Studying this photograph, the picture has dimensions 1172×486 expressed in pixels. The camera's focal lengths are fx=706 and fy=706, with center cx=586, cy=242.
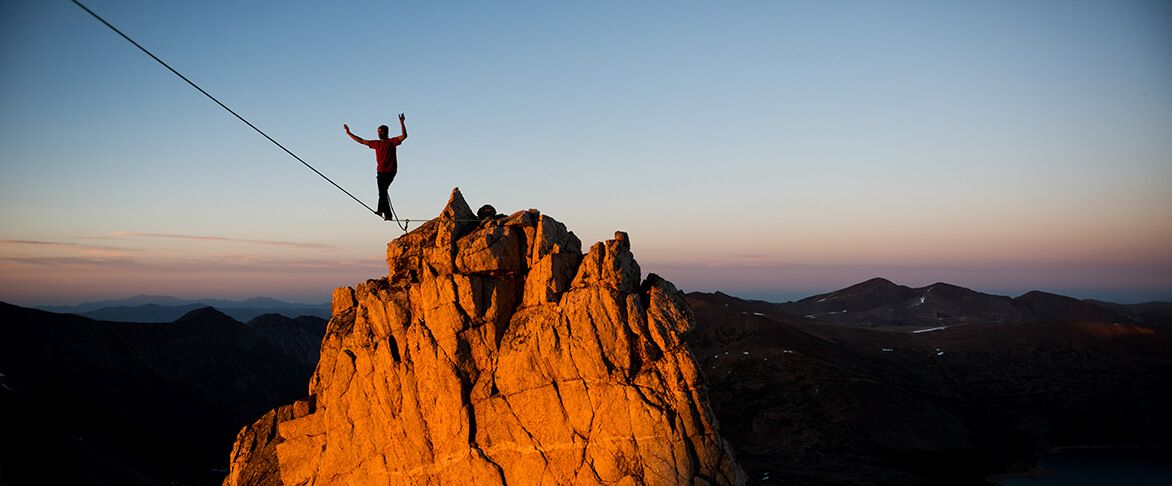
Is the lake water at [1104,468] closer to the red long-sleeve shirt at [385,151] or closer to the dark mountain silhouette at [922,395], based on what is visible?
the dark mountain silhouette at [922,395]

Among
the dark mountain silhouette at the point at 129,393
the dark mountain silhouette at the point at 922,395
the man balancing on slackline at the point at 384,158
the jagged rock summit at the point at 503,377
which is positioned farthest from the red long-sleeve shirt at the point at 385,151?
the dark mountain silhouette at the point at 129,393

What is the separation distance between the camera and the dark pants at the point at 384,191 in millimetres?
27828

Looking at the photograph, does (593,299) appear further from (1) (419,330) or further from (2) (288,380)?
(2) (288,380)

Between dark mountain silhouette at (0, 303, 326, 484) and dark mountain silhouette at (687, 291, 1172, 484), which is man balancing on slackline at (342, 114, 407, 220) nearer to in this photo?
dark mountain silhouette at (687, 291, 1172, 484)

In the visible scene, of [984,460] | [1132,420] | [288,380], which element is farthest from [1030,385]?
[288,380]

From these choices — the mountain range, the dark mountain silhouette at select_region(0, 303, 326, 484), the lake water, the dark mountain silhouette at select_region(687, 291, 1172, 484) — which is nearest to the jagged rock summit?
the mountain range

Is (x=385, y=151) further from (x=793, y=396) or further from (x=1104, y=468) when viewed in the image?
Answer: (x=1104, y=468)

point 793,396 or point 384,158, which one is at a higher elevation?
point 384,158

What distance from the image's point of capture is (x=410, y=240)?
38.8 m

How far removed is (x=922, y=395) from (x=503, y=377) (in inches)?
4129

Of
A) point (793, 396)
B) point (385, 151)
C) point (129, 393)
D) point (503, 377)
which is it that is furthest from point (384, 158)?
point (129, 393)

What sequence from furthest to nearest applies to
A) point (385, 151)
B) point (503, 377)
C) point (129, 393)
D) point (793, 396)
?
point (129, 393)
point (793, 396)
point (503, 377)
point (385, 151)

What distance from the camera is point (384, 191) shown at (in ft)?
92.2

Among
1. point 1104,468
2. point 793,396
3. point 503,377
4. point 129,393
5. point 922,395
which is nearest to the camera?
point 503,377
